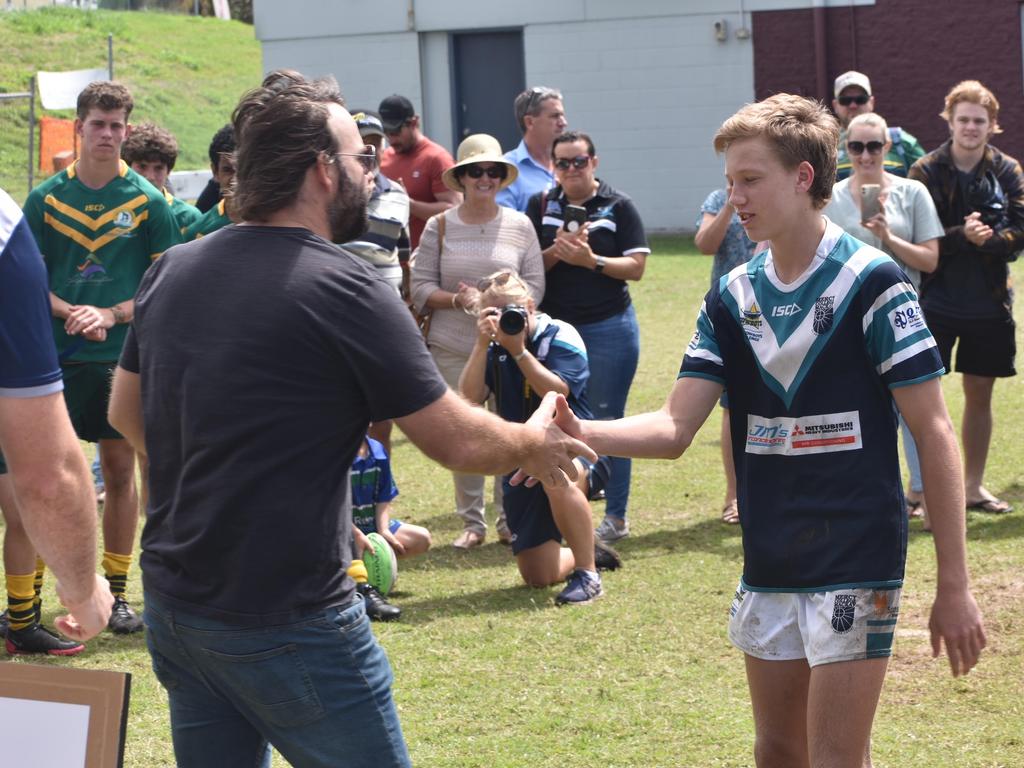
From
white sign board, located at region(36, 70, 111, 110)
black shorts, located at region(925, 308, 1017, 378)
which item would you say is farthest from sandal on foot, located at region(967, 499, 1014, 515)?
white sign board, located at region(36, 70, 111, 110)

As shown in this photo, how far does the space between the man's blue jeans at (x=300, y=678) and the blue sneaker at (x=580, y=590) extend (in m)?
3.47

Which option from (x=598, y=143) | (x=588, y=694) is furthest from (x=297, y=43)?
(x=588, y=694)

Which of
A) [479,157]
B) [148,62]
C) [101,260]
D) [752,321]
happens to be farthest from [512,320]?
[148,62]

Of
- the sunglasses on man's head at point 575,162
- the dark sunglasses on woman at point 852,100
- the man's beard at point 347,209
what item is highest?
the dark sunglasses on woman at point 852,100

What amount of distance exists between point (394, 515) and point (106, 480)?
2190mm

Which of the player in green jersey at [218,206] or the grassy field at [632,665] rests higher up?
the player in green jersey at [218,206]

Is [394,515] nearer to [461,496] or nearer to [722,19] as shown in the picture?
[461,496]

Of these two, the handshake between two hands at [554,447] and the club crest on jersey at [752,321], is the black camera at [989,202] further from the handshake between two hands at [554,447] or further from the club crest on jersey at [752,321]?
the handshake between two hands at [554,447]

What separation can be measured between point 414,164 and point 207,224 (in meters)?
2.77

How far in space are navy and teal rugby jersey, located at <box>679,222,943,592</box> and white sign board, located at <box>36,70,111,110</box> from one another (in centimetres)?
A: 1897

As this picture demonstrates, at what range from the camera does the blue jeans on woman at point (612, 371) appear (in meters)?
7.37

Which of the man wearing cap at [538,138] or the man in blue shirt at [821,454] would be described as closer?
the man in blue shirt at [821,454]

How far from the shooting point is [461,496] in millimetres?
7449

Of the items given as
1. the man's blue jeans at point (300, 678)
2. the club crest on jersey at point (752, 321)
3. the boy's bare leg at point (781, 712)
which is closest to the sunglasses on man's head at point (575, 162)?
the club crest on jersey at point (752, 321)
